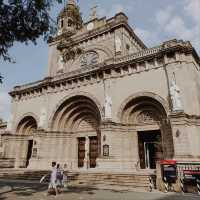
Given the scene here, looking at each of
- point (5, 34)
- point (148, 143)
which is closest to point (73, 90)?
point (148, 143)

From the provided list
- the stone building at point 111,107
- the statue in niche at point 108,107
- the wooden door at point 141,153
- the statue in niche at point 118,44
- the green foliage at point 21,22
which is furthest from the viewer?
the statue in niche at point 118,44

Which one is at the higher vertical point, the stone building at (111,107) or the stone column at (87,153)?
the stone building at (111,107)

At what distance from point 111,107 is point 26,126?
43.8 feet

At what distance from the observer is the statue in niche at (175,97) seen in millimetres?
16594

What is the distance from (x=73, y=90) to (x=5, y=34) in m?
14.8

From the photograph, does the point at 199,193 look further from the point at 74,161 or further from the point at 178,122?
the point at 74,161

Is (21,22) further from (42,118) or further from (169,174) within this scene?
(42,118)

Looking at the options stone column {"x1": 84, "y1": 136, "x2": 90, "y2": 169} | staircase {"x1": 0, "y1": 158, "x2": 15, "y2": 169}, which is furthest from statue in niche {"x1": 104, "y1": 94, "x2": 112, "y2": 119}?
staircase {"x1": 0, "y1": 158, "x2": 15, "y2": 169}

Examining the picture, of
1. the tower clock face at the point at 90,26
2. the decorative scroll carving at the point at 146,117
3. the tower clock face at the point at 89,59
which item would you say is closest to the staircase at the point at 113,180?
the decorative scroll carving at the point at 146,117

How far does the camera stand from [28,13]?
907 cm

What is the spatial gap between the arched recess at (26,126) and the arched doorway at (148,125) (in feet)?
42.9

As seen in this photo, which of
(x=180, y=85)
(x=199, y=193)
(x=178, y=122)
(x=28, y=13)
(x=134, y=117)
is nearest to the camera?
(x=28, y=13)

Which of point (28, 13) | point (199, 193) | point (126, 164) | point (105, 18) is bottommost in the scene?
point (199, 193)

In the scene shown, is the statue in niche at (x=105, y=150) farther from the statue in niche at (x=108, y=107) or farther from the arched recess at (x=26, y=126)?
the arched recess at (x=26, y=126)
